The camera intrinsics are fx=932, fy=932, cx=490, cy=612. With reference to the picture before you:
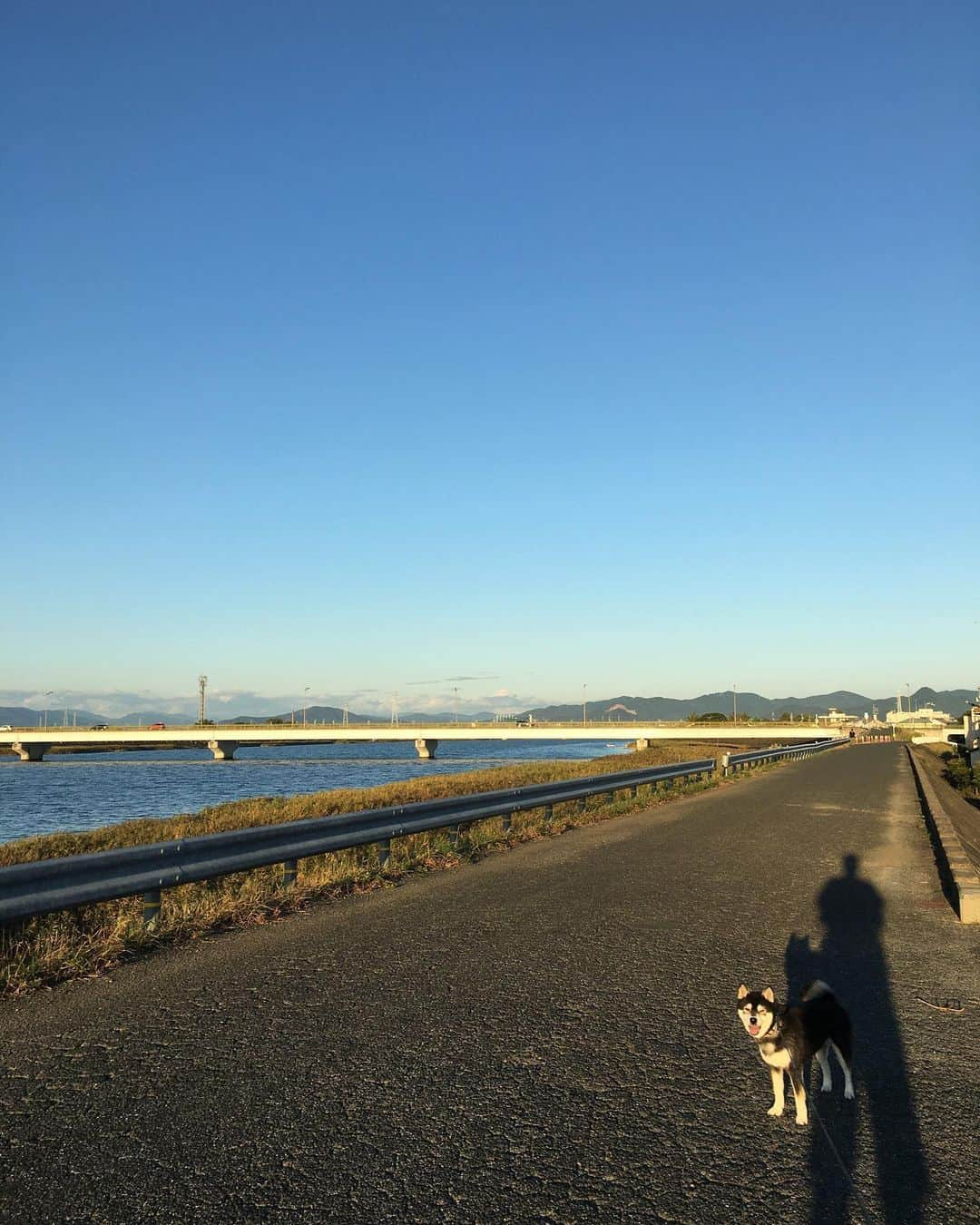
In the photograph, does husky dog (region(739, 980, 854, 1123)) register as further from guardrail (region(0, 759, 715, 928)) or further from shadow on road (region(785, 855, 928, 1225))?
guardrail (region(0, 759, 715, 928))

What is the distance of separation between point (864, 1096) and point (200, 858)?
227 inches

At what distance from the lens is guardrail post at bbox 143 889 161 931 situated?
780cm

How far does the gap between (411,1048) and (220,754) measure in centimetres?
11770

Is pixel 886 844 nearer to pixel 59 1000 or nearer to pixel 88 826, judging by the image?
pixel 59 1000

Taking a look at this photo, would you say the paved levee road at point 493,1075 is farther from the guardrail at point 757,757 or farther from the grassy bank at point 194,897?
the guardrail at point 757,757

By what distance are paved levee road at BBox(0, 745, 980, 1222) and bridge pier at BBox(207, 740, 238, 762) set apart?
112 metres

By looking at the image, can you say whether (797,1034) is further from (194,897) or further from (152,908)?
(194,897)

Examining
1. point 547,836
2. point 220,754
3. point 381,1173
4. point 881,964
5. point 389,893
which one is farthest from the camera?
point 220,754

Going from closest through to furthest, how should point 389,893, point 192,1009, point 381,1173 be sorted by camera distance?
1. point 381,1173
2. point 192,1009
3. point 389,893

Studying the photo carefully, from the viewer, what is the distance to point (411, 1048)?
505cm

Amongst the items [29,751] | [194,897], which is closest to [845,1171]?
[194,897]

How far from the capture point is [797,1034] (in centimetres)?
427

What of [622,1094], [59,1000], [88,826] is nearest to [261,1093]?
[622,1094]

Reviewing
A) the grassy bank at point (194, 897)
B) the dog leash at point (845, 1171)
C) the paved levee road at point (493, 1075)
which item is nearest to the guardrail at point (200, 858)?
the grassy bank at point (194, 897)
